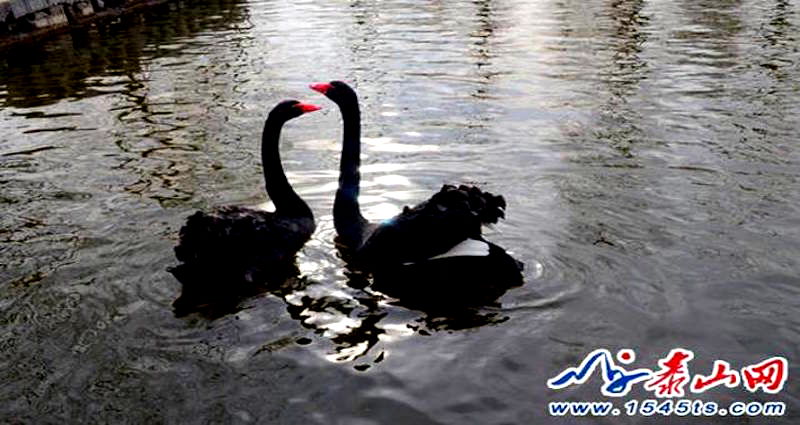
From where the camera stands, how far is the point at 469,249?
5102 millimetres

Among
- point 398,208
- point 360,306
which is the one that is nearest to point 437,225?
point 360,306

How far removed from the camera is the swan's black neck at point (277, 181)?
6.44 metres

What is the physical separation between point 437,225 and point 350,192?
4.70 ft

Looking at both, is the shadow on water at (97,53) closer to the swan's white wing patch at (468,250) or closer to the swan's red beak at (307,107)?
the swan's red beak at (307,107)

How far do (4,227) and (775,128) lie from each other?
338 inches

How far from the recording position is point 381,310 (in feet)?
17.0

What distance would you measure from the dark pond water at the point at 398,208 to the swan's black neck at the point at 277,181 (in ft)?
1.24

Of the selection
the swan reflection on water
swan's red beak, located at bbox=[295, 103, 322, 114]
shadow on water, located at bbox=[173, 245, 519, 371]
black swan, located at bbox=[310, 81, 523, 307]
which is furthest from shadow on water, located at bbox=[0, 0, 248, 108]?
black swan, located at bbox=[310, 81, 523, 307]

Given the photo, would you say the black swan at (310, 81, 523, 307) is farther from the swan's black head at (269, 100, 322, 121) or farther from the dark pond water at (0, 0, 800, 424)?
the swan's black head at (269, 100, 322, 121)

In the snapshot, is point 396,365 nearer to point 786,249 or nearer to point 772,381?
point 772,381

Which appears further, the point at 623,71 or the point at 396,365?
the point at 623,71

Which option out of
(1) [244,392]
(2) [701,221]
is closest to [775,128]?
(2) [701,221]

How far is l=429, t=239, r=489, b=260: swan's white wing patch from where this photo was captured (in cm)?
506

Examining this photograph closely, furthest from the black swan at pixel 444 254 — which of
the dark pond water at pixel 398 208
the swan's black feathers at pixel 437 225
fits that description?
the dark pond water at pixel 398 208
